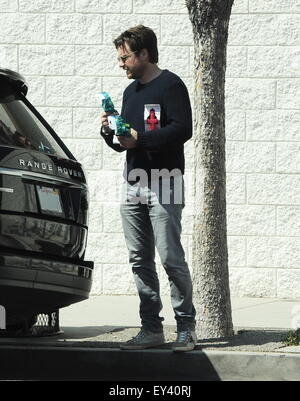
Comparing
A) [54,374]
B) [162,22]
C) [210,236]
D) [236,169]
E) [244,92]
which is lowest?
[54,374]

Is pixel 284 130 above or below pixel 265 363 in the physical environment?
above

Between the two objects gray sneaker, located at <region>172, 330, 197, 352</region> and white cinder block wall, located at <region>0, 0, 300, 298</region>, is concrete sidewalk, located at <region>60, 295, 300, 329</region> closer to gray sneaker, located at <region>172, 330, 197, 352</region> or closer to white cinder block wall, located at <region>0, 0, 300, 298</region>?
white cinder block wall, located at <region>0, 0, 300, 298</region>

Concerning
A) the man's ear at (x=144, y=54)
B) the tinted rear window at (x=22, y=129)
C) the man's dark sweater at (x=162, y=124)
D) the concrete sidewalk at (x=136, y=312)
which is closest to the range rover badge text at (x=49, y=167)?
the tinted rear window at (x=22, y=129)

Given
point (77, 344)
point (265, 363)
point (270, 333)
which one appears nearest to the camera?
point (265, 363)

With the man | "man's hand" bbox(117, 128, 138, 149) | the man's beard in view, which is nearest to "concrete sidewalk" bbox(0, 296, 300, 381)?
the man

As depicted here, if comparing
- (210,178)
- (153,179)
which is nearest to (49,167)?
(153,179)

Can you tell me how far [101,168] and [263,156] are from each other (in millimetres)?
1630

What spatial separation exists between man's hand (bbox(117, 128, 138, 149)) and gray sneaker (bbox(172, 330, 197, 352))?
1.24m

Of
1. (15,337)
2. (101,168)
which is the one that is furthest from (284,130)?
(15,337)

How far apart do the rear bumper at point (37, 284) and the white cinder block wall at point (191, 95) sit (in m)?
4.41

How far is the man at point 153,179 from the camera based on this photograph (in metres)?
6.81

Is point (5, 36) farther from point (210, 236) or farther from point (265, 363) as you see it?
point (265, 363)

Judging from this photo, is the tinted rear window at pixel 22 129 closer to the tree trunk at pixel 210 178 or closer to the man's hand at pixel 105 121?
the man's hand at pixel 105 121

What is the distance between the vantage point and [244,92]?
10695mm
